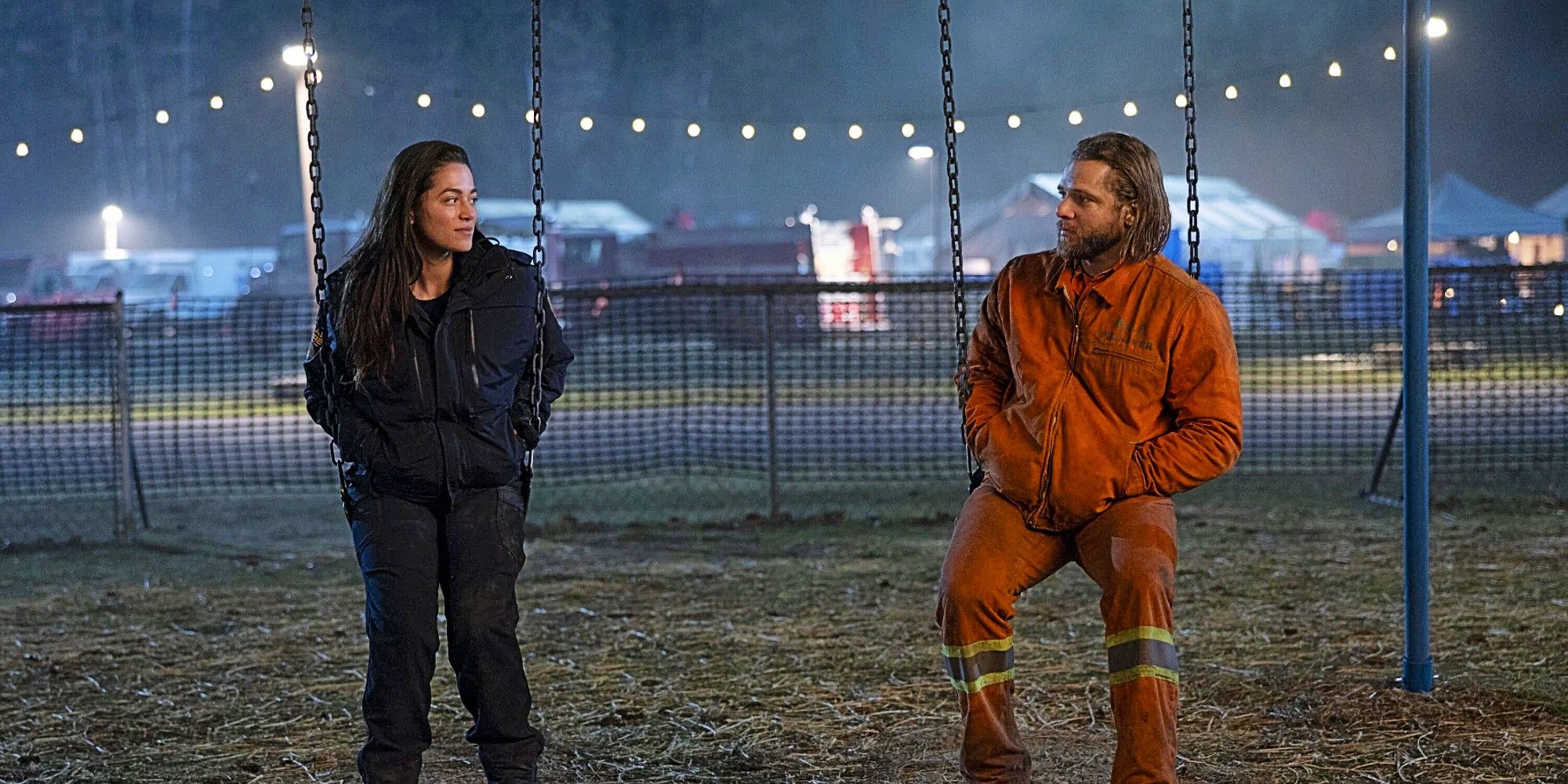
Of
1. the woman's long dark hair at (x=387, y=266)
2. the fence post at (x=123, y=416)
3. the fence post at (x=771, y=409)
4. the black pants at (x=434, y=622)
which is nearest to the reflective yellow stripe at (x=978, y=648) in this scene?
the black pants at (x=434, y=622)

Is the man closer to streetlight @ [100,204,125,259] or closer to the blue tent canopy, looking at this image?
the blue tent canopy

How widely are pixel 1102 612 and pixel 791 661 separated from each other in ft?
8.34

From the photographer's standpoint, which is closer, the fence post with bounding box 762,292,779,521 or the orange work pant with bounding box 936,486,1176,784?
the orange work pant with bounding box 936,486,1176,784

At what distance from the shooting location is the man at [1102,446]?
372cm

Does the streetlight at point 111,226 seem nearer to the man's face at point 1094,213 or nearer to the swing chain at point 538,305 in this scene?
the swing chain at point 538,305

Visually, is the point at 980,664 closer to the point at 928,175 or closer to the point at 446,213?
the point at 446,213

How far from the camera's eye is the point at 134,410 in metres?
20.4

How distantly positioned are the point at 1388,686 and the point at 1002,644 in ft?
7.62

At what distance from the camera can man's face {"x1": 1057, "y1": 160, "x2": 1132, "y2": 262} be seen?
3.89 metres

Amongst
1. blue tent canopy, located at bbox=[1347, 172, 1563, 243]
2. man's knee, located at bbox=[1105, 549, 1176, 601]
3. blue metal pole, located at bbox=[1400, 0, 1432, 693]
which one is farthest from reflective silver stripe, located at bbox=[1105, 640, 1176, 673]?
blue tent canopy, located at bbox=[1347, 172, 1563, 243]

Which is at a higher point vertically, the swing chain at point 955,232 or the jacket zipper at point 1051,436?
the swing chain at point 955,232

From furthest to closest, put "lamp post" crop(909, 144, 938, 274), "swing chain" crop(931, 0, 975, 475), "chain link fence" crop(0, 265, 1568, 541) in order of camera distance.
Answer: "lamp post" crop(909, 144, 938, 274), "chain link fence" crop(0, 265, 1568, 541), "swing chain" crop(931, 0, 975, 475)

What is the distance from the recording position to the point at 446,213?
388 centimetres

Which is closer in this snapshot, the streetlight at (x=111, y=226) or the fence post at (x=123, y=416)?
the fence post at (x=123, y=416)
